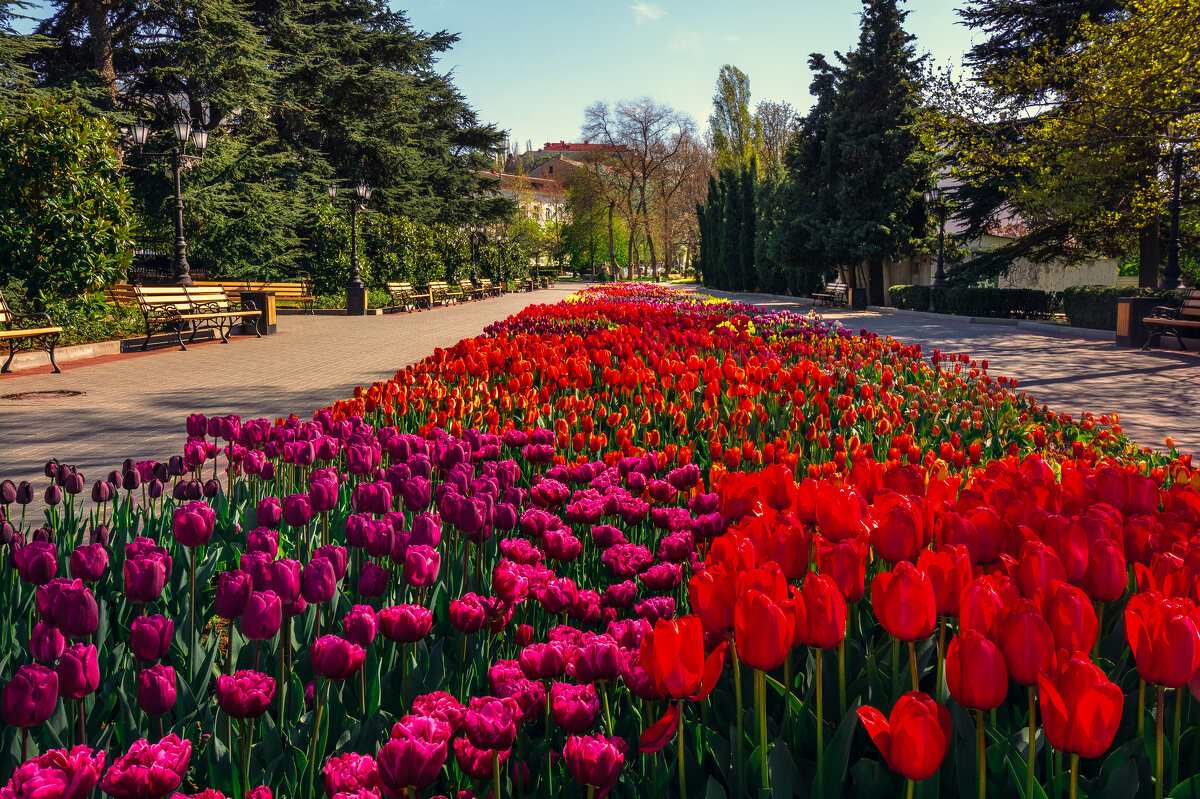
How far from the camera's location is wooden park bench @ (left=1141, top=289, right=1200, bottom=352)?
1403 centimetres

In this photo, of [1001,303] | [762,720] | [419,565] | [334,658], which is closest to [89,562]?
[419,565]

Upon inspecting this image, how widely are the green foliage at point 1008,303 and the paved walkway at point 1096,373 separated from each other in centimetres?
279

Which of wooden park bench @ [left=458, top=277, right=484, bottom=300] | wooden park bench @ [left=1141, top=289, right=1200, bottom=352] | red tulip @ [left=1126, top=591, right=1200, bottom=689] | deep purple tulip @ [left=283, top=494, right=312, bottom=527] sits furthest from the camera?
wooden park bench @ [left=458, top=277, right=484, bottom=300]

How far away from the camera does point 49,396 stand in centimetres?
917

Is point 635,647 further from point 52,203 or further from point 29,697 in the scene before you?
point 52,203

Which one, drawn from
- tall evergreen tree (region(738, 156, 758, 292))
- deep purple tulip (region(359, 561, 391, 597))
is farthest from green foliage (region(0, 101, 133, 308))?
tall evergreen tree (region(738, 156, 758, 292))

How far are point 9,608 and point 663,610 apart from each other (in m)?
1.79

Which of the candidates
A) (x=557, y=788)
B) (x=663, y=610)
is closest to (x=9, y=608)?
(x=557, y=788)

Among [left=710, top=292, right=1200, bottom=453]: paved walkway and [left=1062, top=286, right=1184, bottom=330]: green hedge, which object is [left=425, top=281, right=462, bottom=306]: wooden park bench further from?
[left=1062, top=286, right=1184, bottom=330]: green hedge

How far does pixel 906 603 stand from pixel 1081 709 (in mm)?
283

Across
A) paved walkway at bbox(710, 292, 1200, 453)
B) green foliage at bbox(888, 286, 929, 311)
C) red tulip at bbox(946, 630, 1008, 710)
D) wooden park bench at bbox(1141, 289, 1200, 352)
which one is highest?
green foliage at bbox(888, 286, 929, 311)

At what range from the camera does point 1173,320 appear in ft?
46.0

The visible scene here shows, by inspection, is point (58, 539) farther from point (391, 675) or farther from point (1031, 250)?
point (1031, 250)

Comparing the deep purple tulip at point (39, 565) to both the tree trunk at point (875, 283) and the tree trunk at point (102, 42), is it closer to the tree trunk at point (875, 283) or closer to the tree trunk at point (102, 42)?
the tree trunk at point (102, 42)
